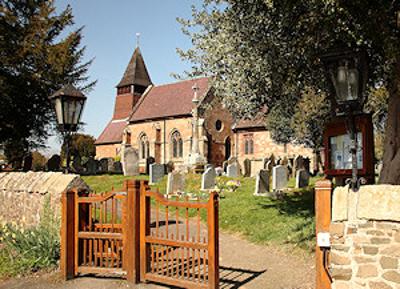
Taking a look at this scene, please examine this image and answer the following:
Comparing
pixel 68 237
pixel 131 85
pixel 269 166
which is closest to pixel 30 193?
pixel 68 237

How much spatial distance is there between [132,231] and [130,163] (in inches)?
710

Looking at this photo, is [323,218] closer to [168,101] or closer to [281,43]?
[281,43]

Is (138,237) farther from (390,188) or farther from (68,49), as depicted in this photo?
(68,49)

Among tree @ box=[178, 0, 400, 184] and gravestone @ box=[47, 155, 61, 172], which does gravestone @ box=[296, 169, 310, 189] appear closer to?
tree @ box=[178, 0, 400, 184]

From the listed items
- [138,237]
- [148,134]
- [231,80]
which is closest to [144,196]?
[138,237]

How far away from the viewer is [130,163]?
76.8 ft

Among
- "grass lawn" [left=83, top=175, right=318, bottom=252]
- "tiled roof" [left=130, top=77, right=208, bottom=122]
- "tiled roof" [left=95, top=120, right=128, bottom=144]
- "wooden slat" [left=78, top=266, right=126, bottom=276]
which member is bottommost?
"wooden slat" [left=78, top=266, right=126, bottom=276]

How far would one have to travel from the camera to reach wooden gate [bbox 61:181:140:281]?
5.74 m

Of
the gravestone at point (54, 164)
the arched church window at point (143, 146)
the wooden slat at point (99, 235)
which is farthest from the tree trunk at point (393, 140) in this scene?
the arched church window at point (143, 146)

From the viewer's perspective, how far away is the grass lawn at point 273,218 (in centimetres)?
790

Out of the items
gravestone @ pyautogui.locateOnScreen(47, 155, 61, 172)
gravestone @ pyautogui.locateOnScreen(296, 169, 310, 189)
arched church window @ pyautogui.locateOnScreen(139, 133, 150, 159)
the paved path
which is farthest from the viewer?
arched church window @ pyautogui.locateOnScreen(139, 133, 150, 159)

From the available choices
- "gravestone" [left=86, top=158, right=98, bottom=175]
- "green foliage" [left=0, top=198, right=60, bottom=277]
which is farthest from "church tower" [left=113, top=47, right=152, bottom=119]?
→ "green foliage" [left=0, top=198, right=60, bottom=277]

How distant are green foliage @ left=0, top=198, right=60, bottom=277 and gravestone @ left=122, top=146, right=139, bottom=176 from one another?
15848 millimetres

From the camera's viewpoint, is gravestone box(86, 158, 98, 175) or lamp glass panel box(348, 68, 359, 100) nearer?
lamp glass panel box(348, 68, 359, 100)
